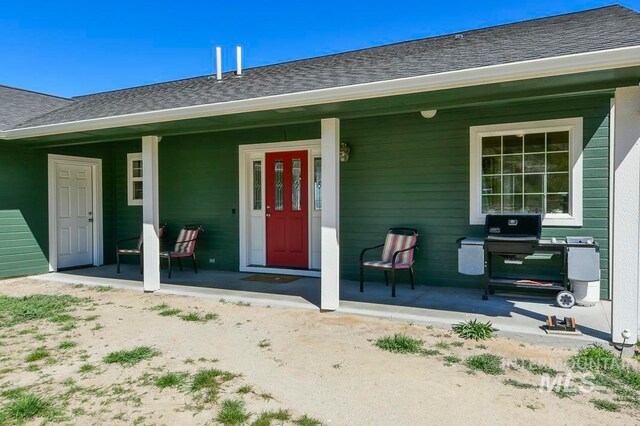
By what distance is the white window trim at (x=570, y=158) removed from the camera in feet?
16.2

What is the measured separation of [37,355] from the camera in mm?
3350

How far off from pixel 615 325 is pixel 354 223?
354 cm

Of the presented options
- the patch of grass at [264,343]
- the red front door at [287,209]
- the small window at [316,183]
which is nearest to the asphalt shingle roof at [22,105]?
the red front door at [287,209]

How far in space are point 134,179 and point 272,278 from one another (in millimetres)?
3821

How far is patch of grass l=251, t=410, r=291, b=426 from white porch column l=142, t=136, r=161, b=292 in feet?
12.9

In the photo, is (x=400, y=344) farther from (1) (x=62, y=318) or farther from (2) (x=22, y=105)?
(2) (x=22, y=105)

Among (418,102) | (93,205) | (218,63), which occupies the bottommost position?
(93,205)

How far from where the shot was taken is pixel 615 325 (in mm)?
3430

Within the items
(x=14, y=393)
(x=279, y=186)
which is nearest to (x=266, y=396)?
(x=14, y=393)

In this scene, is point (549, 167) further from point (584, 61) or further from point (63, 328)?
point (63, 328)

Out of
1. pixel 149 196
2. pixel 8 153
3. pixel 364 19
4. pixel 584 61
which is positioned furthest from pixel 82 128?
pixel 364 19

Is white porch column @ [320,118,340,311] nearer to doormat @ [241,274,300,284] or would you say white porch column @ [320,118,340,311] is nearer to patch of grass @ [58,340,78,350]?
doormat @ [241,274,300,284]

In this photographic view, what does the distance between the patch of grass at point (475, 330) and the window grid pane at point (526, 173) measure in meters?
2.06

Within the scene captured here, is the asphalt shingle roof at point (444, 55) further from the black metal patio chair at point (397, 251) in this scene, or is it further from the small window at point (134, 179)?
the black metal patio chair at point (397, 251)
